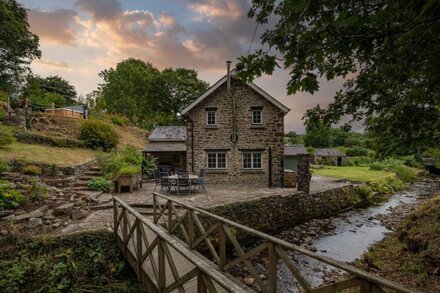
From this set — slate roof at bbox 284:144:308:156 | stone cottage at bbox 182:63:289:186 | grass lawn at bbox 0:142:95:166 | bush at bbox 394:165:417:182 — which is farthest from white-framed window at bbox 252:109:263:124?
bush at bbox 394:165:417:182

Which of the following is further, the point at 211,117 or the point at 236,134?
the point at 211,117

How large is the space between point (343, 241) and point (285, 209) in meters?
2.94

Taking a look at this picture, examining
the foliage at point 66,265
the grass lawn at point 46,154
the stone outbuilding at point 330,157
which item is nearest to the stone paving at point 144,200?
the foliage at point 66,265

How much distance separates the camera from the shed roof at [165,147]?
59.7ft

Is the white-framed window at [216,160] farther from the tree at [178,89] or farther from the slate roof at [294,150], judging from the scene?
the tree at [178,89]

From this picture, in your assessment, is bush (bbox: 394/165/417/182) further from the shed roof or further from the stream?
the shed roof

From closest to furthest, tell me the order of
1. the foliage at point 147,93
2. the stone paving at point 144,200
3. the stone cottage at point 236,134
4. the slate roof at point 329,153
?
the stone paving at point 144,200
the stone cottage at point 236,134
the foliage at point 147,93
the slate roof at point 329,153

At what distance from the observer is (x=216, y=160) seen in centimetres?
1658

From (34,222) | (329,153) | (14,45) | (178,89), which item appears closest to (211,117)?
(34,222)

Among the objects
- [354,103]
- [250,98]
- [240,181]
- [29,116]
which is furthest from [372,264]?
[29,116]

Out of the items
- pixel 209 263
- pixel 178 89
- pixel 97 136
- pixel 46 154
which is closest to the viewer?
pixel 209 263

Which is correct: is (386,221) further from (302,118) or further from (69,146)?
(69,146)

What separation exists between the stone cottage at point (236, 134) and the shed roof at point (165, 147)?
2250 millimetres

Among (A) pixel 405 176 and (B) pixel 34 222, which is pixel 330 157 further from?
(B) pixel 34 222
